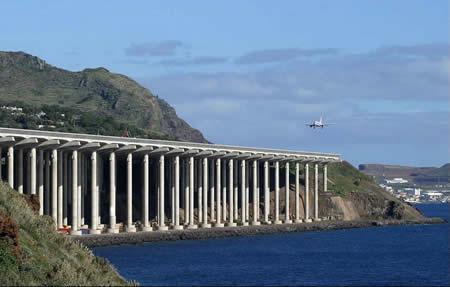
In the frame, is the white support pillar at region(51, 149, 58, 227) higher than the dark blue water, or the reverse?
the white support pillar at region(51, 149, 58, 227)

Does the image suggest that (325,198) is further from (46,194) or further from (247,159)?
(46,194)

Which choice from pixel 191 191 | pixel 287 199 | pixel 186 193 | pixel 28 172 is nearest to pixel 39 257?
pixel 28 172

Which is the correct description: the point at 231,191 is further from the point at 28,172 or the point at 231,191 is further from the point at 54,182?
the point at 28,172

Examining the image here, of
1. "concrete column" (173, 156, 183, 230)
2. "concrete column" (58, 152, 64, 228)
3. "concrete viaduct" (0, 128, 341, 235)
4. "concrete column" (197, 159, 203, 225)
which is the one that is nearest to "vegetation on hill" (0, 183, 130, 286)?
A: "concrete viaduct" (0, 128, 341, 235)

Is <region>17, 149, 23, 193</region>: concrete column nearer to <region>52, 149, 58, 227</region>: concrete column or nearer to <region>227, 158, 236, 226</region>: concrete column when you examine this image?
<region>52, 149, 58, 227</region>: concrete column

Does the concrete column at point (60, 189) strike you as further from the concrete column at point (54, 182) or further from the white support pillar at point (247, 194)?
the white support pillar at point (247, 194)

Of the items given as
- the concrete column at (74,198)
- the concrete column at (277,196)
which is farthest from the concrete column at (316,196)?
the concrete column at (74,198)

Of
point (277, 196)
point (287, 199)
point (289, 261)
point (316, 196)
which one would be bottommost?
point (289, 261)
